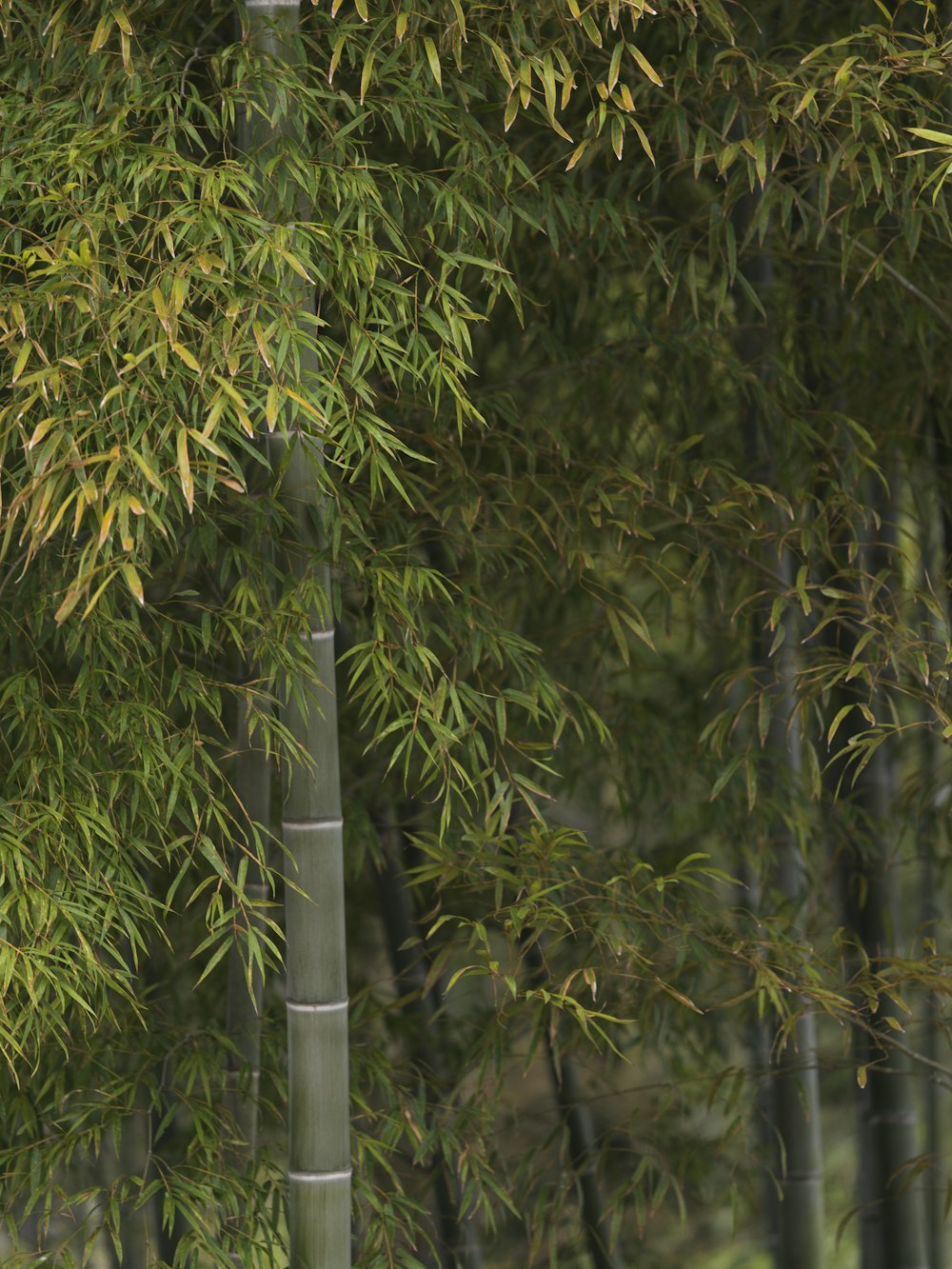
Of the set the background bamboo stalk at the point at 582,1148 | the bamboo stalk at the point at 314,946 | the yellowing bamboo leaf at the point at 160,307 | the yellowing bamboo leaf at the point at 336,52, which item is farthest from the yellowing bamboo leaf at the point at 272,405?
the background bamboo stalk at the point at 582,1148

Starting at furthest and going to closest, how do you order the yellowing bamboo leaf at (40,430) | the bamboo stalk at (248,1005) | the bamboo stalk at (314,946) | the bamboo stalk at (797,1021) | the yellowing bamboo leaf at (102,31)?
the bamboo stalk at (797,1021) → the bamboo stalk at (248,1005) → the bamboo stalk at (314,946) → the yellowing bamboo leaf at (102,31) → the yellowing bamboo leaf at (40,430)

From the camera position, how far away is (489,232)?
2348mm

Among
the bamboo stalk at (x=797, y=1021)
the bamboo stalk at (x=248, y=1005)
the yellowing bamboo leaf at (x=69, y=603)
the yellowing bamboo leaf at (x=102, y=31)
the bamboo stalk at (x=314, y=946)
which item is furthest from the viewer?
the bamboo stalk at (x=797, y=1021)

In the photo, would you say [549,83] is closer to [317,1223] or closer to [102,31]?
[102,31]

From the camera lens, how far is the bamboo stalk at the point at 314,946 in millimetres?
2209

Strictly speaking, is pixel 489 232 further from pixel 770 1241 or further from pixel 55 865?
pixel 770 1241

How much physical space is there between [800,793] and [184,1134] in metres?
1.55

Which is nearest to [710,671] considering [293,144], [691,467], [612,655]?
[612,655]

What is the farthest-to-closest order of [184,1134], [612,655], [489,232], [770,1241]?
[770,1241], [612,655], [184,1134], [489,232]

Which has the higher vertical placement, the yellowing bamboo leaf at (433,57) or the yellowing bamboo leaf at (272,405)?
the yellowing bamboo leaf at (433,57)

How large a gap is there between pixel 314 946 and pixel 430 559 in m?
0.93

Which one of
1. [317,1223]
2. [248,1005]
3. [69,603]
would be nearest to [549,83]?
[69,603]

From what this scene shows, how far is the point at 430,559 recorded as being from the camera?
284 centimetres

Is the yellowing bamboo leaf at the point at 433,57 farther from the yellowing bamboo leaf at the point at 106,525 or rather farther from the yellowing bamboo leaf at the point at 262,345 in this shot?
the yellowing bamboo leaf at the point at 106,525
